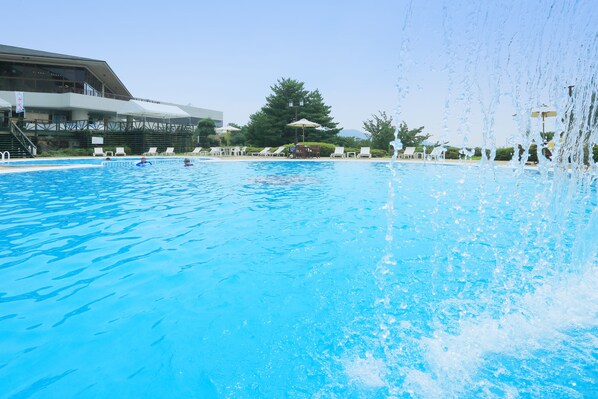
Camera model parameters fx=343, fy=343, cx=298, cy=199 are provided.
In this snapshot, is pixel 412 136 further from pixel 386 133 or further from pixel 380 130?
pixel 380 130

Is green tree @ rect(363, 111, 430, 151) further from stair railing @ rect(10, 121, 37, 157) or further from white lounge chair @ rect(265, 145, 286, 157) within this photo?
stair railing @ rect(10, 121, 37, 157)

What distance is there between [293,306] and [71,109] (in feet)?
125

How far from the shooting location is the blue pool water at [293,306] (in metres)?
2.46

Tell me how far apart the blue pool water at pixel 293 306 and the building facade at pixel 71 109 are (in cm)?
2540

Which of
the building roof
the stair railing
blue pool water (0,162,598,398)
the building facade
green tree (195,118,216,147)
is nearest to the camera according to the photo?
blue pool water (0,162,598,398)

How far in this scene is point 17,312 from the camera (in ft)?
10.8

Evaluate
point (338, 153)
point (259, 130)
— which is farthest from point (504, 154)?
point (259, 130)

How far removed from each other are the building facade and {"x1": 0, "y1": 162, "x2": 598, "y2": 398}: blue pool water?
2540 cm

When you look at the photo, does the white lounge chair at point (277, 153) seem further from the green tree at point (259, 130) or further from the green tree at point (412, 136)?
the green tree at point (412, 136)

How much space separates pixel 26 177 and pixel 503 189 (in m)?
19.2

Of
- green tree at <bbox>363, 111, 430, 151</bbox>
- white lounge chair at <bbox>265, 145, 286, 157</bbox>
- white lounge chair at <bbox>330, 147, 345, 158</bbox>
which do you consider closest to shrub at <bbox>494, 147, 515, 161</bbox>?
green tree at <bbox>363, 111, 430, 151</bbox>

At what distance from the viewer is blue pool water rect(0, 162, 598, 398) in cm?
246

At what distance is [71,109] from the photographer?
3325 cm

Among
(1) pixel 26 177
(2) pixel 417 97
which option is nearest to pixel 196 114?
(1) pixel 26 177
